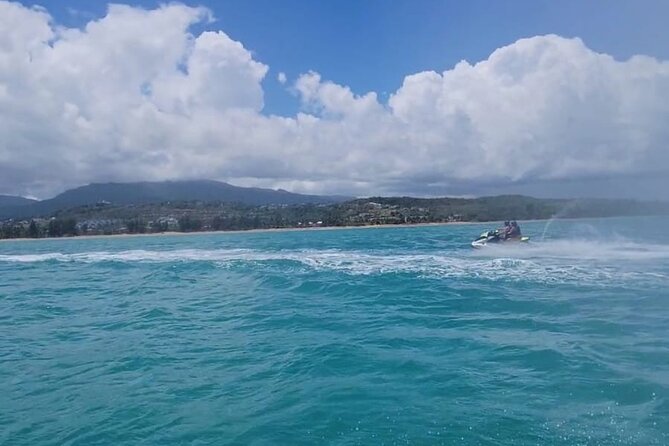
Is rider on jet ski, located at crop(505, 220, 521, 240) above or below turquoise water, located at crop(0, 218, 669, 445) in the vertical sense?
above

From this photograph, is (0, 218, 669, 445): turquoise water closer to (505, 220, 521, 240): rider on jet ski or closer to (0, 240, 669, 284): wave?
(0, 240, 669, 284): wave

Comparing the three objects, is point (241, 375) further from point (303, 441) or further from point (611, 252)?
point (611, 252)

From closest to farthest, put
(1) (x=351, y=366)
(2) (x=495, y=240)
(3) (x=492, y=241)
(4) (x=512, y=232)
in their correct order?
(1) (x=351, y=366)
(3) (x=492, y=241)
(2) (x=495, y=240)
(4) (x=512, y=232)

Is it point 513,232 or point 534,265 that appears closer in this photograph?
point 534,265

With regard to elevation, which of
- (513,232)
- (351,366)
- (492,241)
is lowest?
(351,366)

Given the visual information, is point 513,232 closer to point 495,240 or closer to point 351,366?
point 495,240

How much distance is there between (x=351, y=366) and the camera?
10.3m

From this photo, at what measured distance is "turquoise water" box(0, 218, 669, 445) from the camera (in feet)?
24.1

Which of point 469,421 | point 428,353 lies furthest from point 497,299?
point 469,421

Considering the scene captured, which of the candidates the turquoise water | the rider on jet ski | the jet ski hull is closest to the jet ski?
the jet ski hull

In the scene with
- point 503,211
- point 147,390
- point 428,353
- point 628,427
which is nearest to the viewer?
point 628,427

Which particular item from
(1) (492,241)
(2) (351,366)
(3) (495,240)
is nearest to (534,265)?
(1) (492,241)

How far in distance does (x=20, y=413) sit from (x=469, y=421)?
7.10 m

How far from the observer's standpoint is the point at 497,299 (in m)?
17.3
